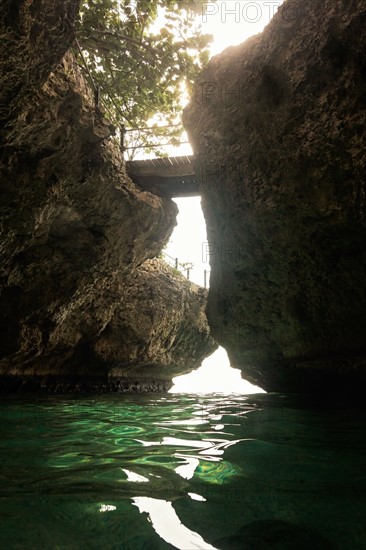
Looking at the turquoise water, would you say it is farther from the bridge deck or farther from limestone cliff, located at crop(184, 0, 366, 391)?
the bridge deck

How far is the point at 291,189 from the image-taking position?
5.07m

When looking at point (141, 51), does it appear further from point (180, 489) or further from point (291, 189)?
point (180, 489)

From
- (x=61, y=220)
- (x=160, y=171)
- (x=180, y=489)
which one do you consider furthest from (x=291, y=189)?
(x=160, y=171)

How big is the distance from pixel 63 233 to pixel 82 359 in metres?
4.73

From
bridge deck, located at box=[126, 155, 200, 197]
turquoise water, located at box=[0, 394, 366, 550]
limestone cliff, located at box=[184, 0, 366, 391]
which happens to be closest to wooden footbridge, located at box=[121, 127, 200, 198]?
bridge deck, located at box=[126, 155, 200, 197]

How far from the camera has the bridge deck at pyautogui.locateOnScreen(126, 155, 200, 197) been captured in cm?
936

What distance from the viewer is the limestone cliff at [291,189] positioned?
4.50 m

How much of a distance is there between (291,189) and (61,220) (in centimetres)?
470

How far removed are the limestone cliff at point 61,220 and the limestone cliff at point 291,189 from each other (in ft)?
6.97

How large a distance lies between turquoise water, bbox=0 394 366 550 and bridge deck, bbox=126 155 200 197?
702 cm

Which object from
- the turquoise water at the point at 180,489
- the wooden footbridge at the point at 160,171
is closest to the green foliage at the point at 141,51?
the wooden footbridge at the point at 160,171

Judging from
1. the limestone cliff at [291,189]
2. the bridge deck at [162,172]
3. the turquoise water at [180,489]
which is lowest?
the turquoise water at [180,489]

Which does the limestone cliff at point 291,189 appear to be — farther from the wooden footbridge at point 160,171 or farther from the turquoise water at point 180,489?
the turquoise water at point 180,489

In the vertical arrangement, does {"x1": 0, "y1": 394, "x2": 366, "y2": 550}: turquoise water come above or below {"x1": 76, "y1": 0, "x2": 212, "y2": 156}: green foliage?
below
